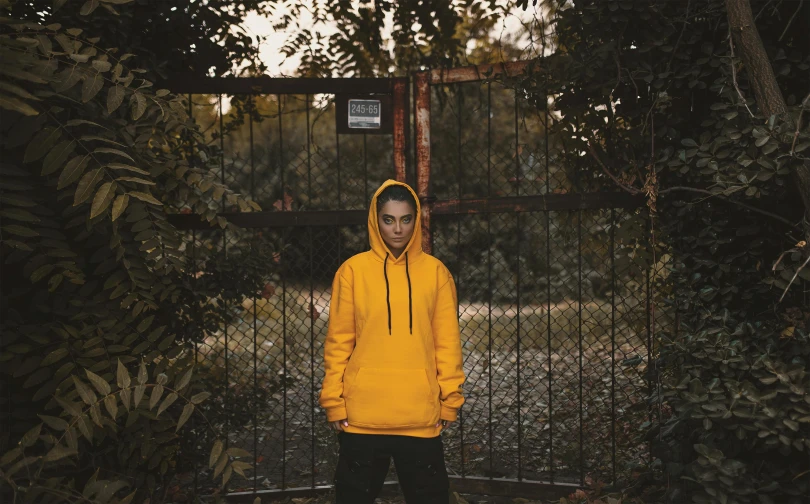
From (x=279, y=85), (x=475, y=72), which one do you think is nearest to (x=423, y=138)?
(x=475, y=72)

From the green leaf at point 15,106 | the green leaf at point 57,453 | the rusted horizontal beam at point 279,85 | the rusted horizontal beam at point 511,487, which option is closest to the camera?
the green leaf at point 15,106

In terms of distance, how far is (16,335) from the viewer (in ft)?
9.25

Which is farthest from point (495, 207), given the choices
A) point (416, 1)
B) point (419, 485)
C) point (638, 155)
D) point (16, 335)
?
point (16, 335)

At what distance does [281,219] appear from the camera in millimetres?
3734

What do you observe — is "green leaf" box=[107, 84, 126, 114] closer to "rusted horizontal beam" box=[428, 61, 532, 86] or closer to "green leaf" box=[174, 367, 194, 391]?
A: "green leaf" box=[174, 367, 194, 391]

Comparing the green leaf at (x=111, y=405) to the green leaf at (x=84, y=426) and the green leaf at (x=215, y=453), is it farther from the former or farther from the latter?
the green leaf at (x=215, y=453)

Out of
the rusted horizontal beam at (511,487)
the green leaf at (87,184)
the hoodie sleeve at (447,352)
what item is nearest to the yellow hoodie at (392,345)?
the hoodie sleeve at (447,352)

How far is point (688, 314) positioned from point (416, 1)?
2.84 meters

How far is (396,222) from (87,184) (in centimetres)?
113

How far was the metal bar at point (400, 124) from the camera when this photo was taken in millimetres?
3744

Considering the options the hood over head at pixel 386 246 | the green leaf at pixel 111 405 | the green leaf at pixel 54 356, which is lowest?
the green leaf at pixel 111 405

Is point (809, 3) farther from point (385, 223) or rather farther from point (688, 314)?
point (385, 223)

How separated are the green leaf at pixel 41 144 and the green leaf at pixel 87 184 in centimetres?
18

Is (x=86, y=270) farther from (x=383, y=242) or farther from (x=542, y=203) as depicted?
(x=542, y=203)
